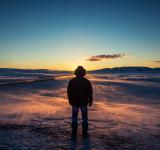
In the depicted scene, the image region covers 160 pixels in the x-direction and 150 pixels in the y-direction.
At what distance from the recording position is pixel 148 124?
10609 millimetres

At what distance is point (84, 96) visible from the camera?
874cm

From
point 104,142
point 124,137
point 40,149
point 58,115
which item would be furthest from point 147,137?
point 58,115

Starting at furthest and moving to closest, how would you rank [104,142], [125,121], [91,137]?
[125,121] < [91,137] < [104,142]

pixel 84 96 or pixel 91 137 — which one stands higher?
pixel 84 96

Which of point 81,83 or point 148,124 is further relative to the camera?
point 148,124

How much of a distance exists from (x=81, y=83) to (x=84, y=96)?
41 centimetres

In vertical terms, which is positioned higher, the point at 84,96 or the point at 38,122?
the point at 84,96

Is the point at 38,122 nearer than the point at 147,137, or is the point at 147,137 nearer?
the point at 147,137

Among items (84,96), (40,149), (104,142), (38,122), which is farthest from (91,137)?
(38,122)

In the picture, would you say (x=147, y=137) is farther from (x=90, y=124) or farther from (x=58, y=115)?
(x=58, y=115)

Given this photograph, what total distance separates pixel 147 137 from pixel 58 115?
4.65 metres

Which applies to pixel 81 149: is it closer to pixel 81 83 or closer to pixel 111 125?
pixel 81 83

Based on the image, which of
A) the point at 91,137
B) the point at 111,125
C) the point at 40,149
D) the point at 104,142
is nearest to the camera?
the point at 40,149

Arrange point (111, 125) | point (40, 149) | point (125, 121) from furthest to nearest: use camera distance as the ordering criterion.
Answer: point (125, 121), point (111, 125), point (40, 149)
